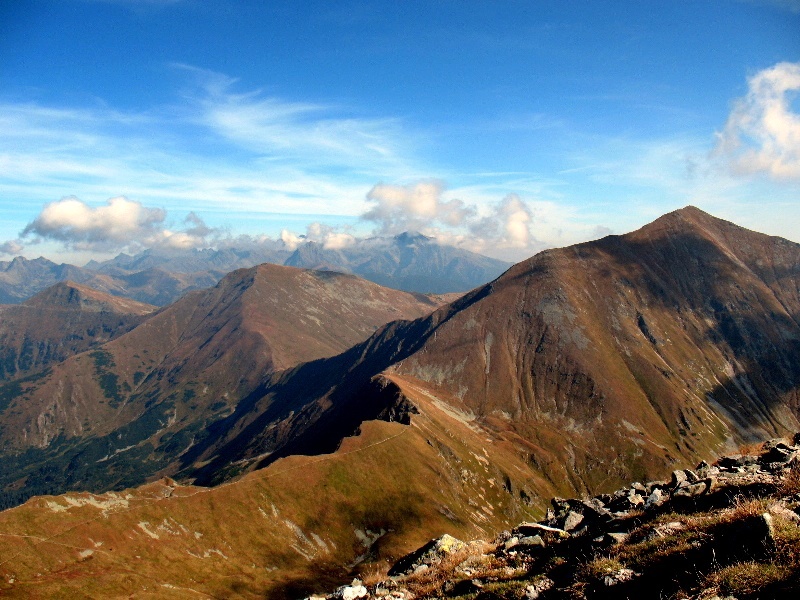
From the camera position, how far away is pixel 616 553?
59.6 feet

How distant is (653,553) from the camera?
1642 centimetres

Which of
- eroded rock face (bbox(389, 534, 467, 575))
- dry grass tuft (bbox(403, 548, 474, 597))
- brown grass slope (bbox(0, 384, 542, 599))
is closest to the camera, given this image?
dry grass tuft (bbox(403, 548, 474, 597))

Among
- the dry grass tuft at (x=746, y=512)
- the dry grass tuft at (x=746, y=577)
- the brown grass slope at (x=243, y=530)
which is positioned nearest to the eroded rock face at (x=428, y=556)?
the dry grass tuft at (x=746, y=512)

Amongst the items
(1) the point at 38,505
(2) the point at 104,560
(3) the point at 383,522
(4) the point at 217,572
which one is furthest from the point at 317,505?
(1) the point at 38,505

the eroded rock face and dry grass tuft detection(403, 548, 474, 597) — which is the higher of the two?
dry grass tuft detection(403, 548, 474, 597)

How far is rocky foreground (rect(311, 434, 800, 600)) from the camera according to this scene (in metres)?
13.6

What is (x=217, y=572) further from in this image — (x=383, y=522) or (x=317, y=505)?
(x=383, y=522)

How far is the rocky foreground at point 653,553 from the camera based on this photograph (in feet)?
44.6

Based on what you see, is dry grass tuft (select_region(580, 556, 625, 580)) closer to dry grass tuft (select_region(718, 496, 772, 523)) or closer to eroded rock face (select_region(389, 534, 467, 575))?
dry grass tuft (select_region(718, 496, 772, 523))

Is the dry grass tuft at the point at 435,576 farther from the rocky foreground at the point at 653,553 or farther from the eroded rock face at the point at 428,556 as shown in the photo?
the eroded rock face at the point at 428,556

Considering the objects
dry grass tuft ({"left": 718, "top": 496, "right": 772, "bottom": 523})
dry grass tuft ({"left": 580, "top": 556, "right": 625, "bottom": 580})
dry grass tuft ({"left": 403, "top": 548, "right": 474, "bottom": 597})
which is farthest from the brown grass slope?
dry grass tuft ({"left": 718, "top": 496, "right": 772, "bottom": 523})

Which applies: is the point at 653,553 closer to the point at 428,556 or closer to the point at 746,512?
the point at 746,512

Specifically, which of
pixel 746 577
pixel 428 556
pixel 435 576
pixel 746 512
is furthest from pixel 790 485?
pixel 428 556

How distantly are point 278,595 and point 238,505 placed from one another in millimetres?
40540
